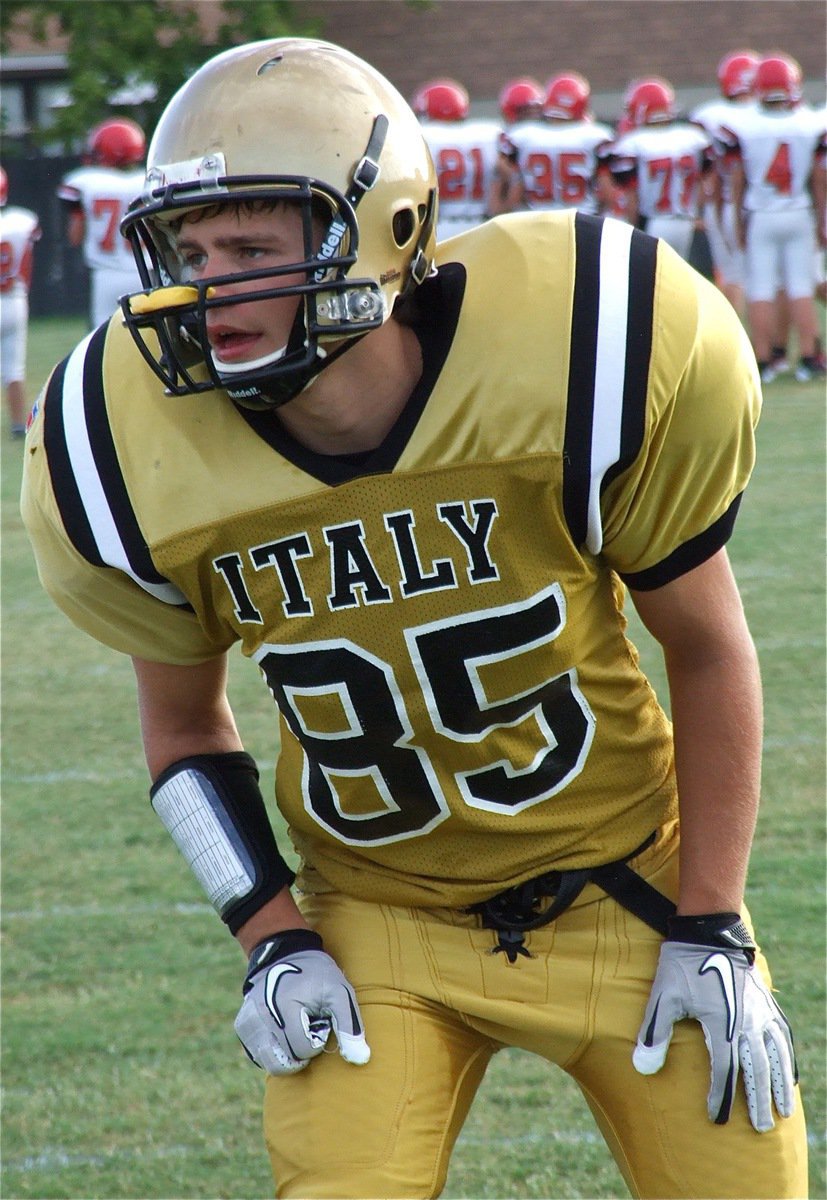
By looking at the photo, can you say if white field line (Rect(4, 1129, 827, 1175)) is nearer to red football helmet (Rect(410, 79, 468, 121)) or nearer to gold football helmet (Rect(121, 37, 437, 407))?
gold football helmet (Rect(121, 37, 437, 407))

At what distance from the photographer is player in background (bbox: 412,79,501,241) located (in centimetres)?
1248

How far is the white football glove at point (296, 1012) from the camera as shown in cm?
194

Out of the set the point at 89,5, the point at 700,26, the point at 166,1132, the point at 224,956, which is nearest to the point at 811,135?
the point at 224,956

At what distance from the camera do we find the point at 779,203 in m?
10.5

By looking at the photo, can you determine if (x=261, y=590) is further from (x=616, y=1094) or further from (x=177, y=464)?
(x=616, y=1094)

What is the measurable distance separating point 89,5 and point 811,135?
1219cm

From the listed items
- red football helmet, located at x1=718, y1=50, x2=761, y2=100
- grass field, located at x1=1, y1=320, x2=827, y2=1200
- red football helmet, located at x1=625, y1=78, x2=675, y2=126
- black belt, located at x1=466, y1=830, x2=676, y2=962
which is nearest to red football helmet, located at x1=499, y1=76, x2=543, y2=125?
red football helmet, located at x1=625, y1=78, x2=675, y2=126

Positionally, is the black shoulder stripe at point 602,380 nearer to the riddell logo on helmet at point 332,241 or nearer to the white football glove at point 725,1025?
the riddell logo on helmet at point 332,241

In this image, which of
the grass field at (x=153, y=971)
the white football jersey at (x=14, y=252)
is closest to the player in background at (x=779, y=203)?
the white football jersey at (x=14, y=252)

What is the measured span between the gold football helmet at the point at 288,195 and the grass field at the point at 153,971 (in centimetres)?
157

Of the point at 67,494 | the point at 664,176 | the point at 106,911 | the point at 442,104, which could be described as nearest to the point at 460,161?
the point at 442,104

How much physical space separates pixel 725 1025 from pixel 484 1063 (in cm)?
35

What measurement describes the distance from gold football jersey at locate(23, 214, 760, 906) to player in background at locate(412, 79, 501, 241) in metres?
10.7

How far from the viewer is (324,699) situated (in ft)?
6.50
